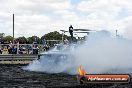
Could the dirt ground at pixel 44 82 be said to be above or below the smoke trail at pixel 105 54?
below

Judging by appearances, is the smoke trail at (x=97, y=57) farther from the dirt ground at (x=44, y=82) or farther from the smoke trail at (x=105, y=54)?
the dirt ground at (x=44, y=82)

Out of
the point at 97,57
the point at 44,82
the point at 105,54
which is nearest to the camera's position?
the point at 44,82

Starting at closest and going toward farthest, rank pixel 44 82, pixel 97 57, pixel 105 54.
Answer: pixel 44 82 < pixel 105 54 < pixel 97 57

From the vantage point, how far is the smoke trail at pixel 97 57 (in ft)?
73.1

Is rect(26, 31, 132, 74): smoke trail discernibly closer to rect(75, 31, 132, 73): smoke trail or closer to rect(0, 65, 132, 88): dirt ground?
rect(75, 31, 132, 73): smoke trail

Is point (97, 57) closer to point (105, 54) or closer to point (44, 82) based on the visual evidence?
point (105, 54)

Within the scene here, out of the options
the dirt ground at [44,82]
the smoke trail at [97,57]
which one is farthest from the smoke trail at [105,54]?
the dirt ground at [44,82]

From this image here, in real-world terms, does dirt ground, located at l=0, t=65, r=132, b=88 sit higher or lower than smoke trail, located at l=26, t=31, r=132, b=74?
lower

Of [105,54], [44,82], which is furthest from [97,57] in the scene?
[44,82]

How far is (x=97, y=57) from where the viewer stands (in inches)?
917

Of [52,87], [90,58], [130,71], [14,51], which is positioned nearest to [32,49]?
[14,51]

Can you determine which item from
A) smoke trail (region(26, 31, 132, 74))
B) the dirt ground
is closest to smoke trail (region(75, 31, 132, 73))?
smoke trail (region(26, 31, 132, 74))

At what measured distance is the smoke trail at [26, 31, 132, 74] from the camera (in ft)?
73.1

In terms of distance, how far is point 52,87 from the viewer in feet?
48.7
